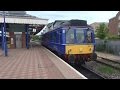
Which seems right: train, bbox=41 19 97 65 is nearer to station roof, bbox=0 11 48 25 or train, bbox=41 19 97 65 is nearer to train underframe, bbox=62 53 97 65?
train underframe, bbox=62 53 97 65

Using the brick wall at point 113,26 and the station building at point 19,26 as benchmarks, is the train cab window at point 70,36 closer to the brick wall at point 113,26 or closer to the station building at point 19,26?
the station building at point 19,26

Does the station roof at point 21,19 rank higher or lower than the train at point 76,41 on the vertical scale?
higher

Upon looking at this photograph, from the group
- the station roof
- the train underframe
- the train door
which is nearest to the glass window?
the train underframe

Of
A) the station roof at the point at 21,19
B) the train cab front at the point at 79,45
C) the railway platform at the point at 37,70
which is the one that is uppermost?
the station roof at the point at 21,19

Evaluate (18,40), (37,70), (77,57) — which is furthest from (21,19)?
(37,70)

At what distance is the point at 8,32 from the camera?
3409 centimetres

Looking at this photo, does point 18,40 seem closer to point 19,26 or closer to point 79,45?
point 19,26

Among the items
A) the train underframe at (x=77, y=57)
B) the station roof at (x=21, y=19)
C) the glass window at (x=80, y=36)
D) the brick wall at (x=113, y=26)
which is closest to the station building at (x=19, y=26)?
the station roof at (x=21, y=19)

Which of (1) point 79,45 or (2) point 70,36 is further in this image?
(2) point 70,36

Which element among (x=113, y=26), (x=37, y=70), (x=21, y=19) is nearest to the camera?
(x=37, y=70)

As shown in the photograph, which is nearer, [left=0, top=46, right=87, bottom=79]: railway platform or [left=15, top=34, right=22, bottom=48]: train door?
[left=0, top=46, right=87, bottom=79]: railway platform

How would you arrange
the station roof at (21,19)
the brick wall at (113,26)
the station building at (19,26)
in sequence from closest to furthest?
the station roof at (21,19) → the station building at (19,26) → the brick wall at (113,26)
